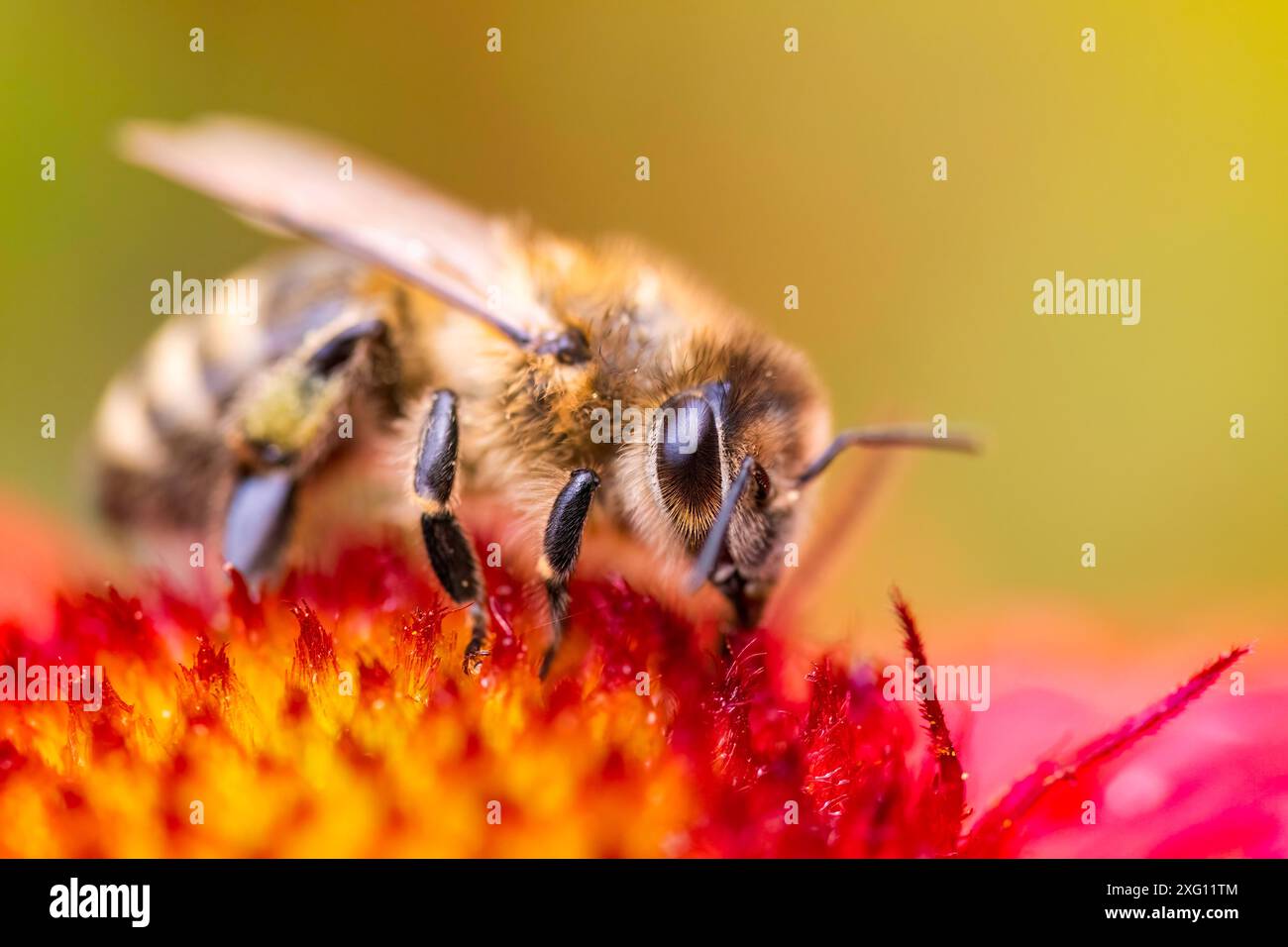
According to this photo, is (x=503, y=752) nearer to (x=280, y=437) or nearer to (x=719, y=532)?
(x=719, y=532)

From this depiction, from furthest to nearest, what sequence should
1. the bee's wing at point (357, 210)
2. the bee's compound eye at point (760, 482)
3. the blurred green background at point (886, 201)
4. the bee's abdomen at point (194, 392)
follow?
the blurred green background at point (886, 201) < the bee's abdomen at point (194, 392) < the bee's wing at point (357, 210) < the bee's compound eye at point (760, 482)

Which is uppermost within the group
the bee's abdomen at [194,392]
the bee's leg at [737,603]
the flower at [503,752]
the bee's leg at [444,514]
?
the bee's abdomen at [194,392]

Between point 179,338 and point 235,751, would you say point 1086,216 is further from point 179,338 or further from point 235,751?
point 235,751

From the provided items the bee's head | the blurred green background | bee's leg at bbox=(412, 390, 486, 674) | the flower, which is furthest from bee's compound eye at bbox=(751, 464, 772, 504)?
the blurred green background

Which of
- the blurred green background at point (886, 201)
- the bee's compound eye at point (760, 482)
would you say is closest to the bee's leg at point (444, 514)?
the bee's compound eye at point (760, 482)

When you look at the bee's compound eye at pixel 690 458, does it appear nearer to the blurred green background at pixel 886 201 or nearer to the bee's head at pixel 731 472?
the bee's head at pixel 731 472

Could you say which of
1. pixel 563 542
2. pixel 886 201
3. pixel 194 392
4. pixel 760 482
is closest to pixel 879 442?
pixel 760 482
